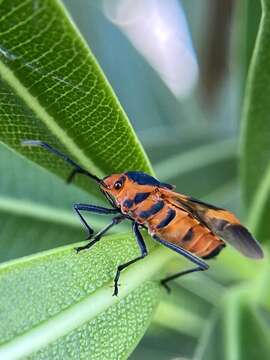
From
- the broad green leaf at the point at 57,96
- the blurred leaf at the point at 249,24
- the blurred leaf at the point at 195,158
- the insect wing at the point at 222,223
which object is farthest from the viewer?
the blurred leaf at the point at 195,158

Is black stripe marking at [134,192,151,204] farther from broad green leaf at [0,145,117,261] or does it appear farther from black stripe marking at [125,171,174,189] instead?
broad green leaf at [0,145,117,261]

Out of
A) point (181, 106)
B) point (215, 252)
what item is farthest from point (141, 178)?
Answer: point (181, 106)

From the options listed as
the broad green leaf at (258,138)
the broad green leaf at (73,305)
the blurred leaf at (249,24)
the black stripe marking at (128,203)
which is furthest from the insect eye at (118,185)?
the blurred leaf at (249,24)

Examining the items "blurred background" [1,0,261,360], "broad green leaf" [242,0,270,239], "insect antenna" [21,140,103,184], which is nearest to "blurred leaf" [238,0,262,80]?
"blurred background" [1,0,261,360]

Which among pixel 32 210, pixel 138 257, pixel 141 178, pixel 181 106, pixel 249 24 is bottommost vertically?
pixel 32 210

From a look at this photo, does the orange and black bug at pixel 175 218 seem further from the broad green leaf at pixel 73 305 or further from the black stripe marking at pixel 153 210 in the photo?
the broad green leaf at pixel 73 305

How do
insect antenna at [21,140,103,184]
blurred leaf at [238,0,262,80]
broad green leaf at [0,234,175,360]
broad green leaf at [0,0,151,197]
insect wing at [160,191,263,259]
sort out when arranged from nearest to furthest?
broad green leaf at [0,0,151,197]
broad green leaf at [0,234,175,360]
insect antenna at [21,140,103,184]
insect wing at [160,191,263,259]
blurred leaf at [238,0,262,80]

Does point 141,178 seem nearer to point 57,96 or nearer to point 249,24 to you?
point 57,96
